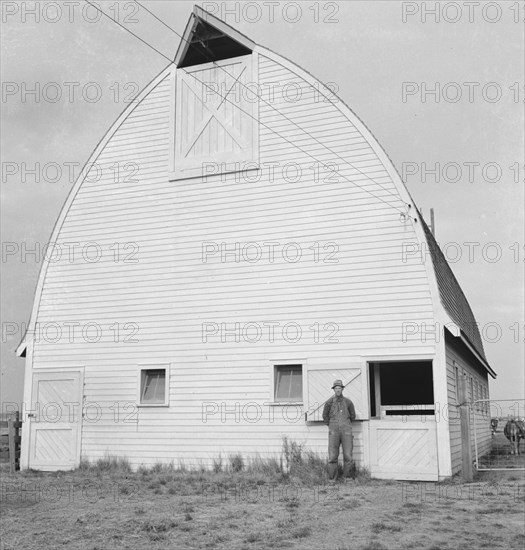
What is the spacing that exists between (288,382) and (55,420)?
5.81 m

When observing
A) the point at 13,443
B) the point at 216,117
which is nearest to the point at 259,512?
the point at 13,443

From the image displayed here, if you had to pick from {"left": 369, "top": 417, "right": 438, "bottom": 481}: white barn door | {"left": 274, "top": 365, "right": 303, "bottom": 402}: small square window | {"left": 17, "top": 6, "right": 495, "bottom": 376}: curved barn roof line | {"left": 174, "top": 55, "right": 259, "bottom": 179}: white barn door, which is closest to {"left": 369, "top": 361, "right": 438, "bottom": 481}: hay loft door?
{"left": 369, "top": 417, "right": 438, "bottom": 481}: white barn door

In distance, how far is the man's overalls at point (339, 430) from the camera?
572 inches

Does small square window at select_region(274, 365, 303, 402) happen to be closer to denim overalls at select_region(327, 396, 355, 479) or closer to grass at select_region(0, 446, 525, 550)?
grass at select_region(0, 446, 525, 550)

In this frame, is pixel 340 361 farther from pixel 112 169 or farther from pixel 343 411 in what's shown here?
pixel 112 169

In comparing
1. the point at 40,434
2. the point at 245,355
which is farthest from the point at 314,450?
the point at 40,434

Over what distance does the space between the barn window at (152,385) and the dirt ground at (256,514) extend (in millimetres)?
2090

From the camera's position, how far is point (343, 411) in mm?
14766

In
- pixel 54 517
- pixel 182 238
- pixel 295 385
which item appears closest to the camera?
pixel 54 517

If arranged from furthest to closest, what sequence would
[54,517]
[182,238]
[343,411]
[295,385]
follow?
[182,238] → [295,385] → [343,411] → [54,517]

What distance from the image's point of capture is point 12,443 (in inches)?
704

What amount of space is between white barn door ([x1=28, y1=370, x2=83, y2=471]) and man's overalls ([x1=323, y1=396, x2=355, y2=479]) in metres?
6.22

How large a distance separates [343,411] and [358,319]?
195 cm

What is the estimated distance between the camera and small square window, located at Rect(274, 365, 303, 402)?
15945mm
